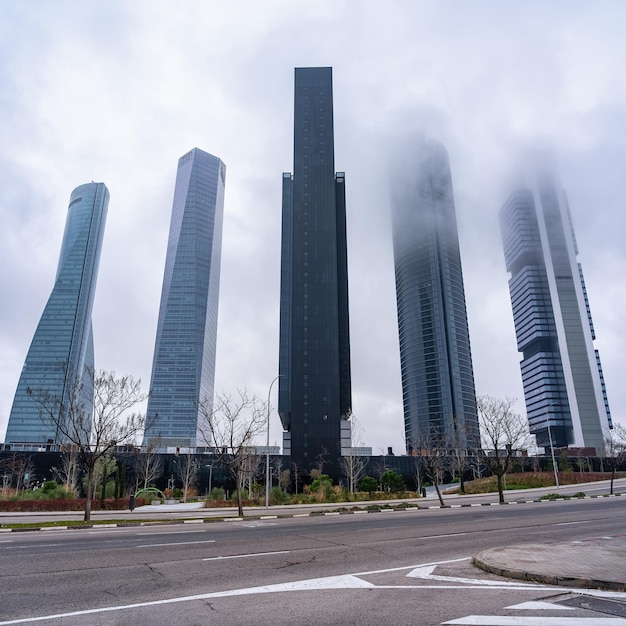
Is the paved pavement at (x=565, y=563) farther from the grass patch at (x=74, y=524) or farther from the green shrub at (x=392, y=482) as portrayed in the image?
the green shrub at (x=392, y=482)

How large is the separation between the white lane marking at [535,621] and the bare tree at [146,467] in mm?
70036

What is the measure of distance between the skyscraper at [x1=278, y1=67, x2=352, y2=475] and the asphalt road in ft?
314

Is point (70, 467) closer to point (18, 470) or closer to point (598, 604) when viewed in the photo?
point (18, 470)

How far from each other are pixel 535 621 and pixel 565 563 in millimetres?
5126

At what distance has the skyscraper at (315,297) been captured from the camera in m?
118

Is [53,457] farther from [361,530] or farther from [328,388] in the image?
[361,530]

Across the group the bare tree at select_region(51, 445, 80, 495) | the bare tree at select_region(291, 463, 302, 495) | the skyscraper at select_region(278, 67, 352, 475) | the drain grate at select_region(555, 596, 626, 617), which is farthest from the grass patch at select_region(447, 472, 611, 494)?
the drain grate at select_region(555, 596, 626, 617)

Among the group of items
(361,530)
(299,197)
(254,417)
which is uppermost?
(299,197)

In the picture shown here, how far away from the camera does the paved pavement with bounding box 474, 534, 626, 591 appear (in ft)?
27.7

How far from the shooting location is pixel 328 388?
122 meters

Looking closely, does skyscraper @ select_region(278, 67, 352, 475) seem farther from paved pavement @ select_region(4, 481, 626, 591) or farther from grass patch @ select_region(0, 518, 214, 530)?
paved pavement @ select_region(4, 481, 626, 591)

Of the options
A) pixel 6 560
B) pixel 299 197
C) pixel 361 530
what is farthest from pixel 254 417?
pixel 299 197

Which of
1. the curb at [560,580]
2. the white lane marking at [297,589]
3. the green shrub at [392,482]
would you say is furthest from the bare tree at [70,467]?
the curb at [560,580]

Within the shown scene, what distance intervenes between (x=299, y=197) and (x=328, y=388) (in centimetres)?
6073
